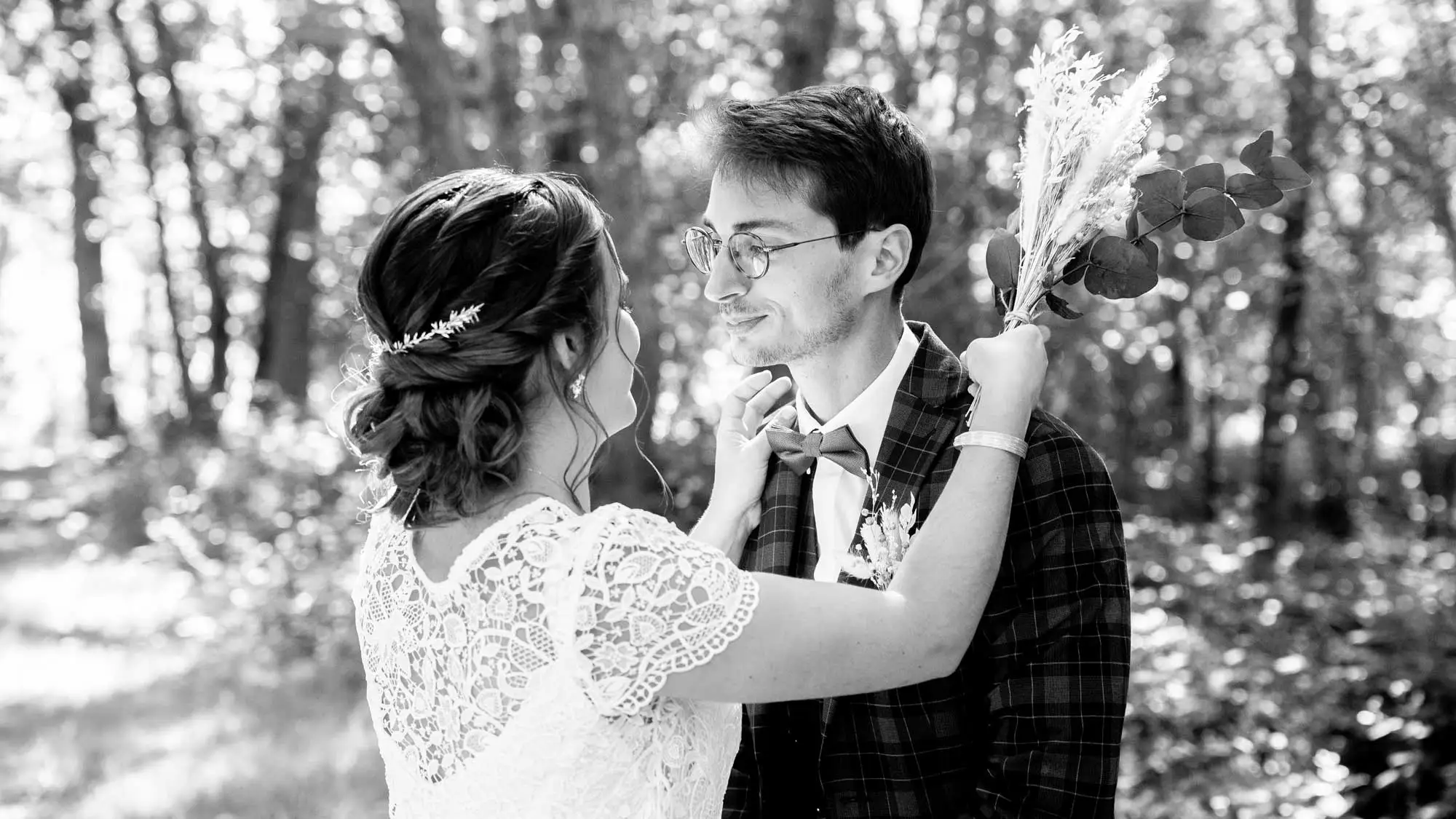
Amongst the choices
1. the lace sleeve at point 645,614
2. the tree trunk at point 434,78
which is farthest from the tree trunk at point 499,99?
the lace sleeve at point 645,614

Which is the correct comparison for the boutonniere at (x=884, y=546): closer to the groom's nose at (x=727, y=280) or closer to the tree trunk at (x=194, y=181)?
the groom's nose at (x=727, y=280)

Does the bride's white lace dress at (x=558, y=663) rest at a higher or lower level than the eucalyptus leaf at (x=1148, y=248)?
lower

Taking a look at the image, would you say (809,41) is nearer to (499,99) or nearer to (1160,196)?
(499,99)

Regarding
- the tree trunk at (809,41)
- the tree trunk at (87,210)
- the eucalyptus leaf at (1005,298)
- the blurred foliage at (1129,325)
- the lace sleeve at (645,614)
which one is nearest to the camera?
the lace sleeve at (645,614)

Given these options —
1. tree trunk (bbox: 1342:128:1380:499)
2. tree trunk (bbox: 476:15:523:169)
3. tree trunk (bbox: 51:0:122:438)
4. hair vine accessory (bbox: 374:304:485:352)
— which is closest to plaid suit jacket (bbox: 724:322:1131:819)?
hair vine accessory (bbox: 374:304:485:352)

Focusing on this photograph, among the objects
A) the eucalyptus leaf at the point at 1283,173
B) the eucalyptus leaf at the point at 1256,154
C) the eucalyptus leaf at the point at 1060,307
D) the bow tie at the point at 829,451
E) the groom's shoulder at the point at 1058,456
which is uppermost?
the eucalyptus leaf at the point at 1256,154

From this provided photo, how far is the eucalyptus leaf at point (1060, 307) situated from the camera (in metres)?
2.09

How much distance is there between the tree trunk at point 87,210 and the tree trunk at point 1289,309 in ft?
43.2

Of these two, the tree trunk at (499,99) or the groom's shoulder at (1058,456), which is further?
the tree trunk at (499,99)

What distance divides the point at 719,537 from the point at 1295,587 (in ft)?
19.3

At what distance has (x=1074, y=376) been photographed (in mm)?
7344

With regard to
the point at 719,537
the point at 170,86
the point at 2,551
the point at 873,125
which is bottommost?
the point at 2,551

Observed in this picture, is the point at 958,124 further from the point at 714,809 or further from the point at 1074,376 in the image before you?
the point at 714,809

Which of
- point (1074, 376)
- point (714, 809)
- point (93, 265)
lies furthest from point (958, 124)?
point (93, 265)
